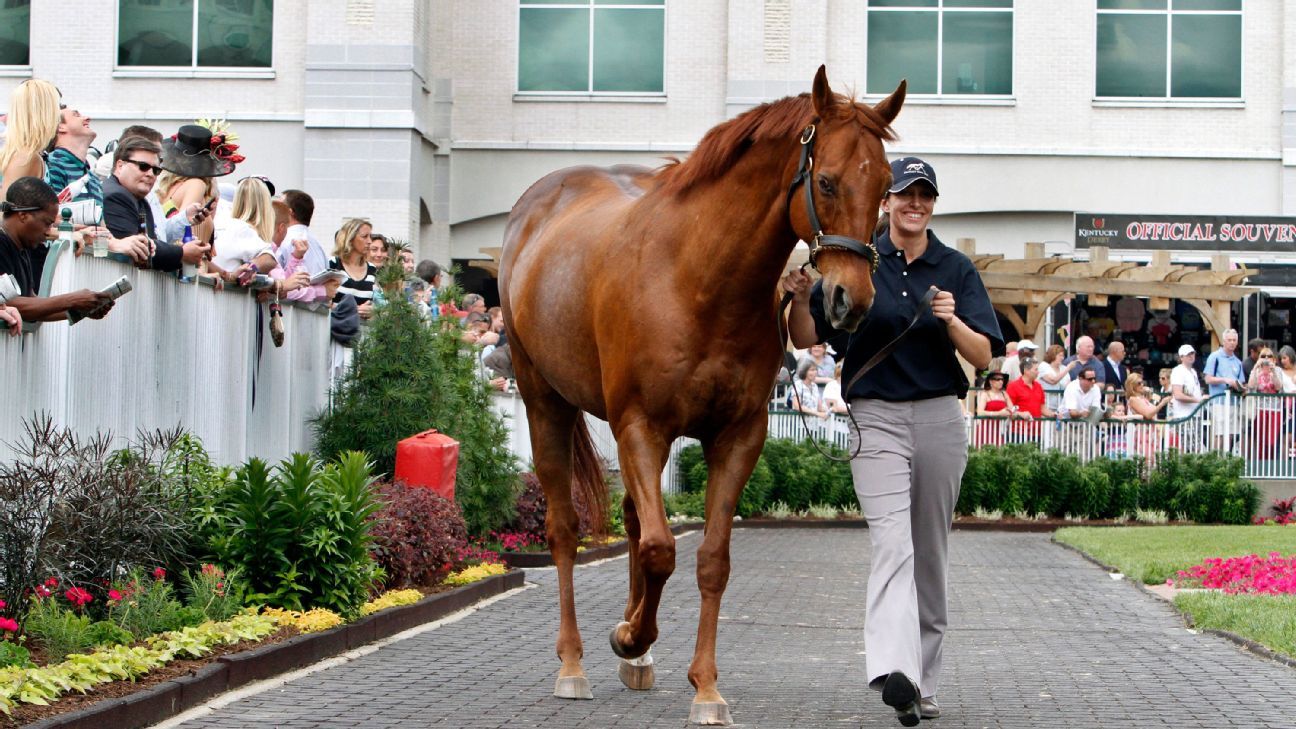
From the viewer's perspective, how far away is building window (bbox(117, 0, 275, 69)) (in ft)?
103

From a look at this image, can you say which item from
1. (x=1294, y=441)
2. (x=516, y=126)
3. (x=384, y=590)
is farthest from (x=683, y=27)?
(x=384, y=590)

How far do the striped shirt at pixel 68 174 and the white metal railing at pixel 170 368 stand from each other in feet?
2.00

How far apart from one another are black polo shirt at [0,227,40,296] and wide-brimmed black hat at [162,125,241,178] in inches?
→ 111

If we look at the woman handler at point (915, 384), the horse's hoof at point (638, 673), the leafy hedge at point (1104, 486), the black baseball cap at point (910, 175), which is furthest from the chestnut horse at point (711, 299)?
the leafy hedge at point (1104, 486)

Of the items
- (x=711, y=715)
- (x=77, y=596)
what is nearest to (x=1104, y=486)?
(x=711, y=715)

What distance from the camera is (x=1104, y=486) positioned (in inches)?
973

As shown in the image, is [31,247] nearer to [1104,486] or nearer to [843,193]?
[843,193]

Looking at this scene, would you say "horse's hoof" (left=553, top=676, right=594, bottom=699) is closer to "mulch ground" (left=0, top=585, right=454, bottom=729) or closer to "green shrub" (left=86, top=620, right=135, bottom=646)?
"mulch ground" (left=0, top=585, right=454, bottom=729)

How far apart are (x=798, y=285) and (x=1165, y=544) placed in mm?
12956

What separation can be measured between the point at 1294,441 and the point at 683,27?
1357 centimetres

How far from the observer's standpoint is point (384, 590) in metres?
10.9

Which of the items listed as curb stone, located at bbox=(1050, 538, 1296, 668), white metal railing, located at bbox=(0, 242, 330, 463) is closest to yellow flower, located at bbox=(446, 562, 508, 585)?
white metal railing, located at bbox=(0, 242, 330, 463)

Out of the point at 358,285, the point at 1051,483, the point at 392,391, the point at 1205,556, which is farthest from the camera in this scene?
the point at 1051,483

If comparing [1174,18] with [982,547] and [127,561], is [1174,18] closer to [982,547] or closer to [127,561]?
[982,547]
